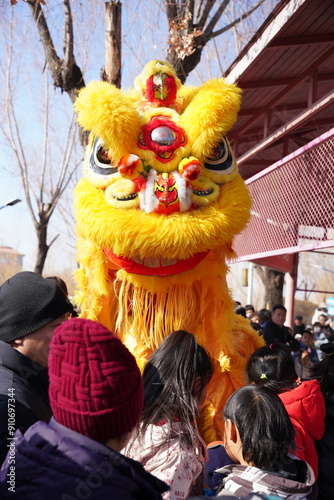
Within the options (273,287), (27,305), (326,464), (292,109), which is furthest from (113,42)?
(273,287)

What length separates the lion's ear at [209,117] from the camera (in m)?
3.70

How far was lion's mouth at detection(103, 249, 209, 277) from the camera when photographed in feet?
11.8

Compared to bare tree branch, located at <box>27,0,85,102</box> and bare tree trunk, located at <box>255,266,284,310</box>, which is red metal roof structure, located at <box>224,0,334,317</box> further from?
bare tree trunk, located at <box>255,266,284,310</box>

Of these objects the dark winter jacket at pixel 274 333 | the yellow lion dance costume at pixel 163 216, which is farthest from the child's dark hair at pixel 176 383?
the dark winter jacket at pixel 274 333

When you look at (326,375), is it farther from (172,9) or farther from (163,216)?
(172,9)

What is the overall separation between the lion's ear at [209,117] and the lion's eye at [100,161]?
571mm

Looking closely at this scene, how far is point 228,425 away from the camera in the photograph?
6.67 ft

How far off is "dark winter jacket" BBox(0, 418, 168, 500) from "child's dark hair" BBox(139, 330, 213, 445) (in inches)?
24.8

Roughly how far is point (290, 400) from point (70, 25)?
6.41 m

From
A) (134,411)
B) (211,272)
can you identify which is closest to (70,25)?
(211,272)

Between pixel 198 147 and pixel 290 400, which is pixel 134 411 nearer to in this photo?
pixel 290 400

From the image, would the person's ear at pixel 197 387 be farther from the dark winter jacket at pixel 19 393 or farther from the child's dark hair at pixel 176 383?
the dark winter jacket at pixel 19 393

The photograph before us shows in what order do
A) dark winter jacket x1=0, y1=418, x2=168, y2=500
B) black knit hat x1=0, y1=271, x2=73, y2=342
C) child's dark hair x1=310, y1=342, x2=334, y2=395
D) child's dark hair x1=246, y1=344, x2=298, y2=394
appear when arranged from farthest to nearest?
1. child's dark hair x1=310, y1=342, x2=334, y2=395
2. child's dark hair x1=246, y1=344, x2=298, y2=394
3. black knit hat x1=0, y1=271, x2=73, y2=342
4. dark winter jacket x1=0, y1=418, x2=168, y2=500

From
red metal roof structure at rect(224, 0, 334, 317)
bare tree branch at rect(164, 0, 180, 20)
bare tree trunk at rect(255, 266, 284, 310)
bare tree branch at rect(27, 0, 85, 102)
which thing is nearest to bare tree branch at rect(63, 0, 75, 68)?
bare tree branch at rect(27, 0, 85, 102)
